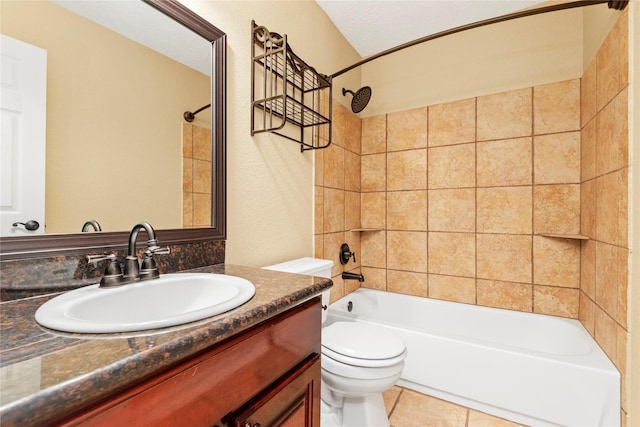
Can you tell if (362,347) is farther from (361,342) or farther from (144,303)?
(144,303)

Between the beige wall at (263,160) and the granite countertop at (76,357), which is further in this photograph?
the beige wall at (263,160)

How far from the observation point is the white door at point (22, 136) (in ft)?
2.23

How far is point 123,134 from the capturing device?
2.94 ft

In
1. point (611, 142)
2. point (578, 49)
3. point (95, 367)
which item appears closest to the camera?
point (95, 367)

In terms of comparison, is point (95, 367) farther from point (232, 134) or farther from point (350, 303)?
point (350, 303)

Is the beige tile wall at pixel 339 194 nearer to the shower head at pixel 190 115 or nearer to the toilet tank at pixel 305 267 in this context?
the toilet tank at pixel 305 267

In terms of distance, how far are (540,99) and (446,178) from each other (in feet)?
2.48

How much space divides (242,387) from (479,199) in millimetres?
2048

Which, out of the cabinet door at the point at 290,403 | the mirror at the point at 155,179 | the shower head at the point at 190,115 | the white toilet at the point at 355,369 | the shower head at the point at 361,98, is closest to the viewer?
the cabinet door at the point at 290,403

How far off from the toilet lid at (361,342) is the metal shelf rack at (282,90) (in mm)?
1025

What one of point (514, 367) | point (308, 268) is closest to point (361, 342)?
point (308, 268)

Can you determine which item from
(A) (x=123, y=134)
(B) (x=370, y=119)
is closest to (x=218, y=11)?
(A) (x=123, y=134)

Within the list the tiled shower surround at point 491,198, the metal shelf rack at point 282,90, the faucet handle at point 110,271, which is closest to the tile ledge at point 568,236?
the tiled shower surround at point 491,198

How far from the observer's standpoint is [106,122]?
2.80 ft
